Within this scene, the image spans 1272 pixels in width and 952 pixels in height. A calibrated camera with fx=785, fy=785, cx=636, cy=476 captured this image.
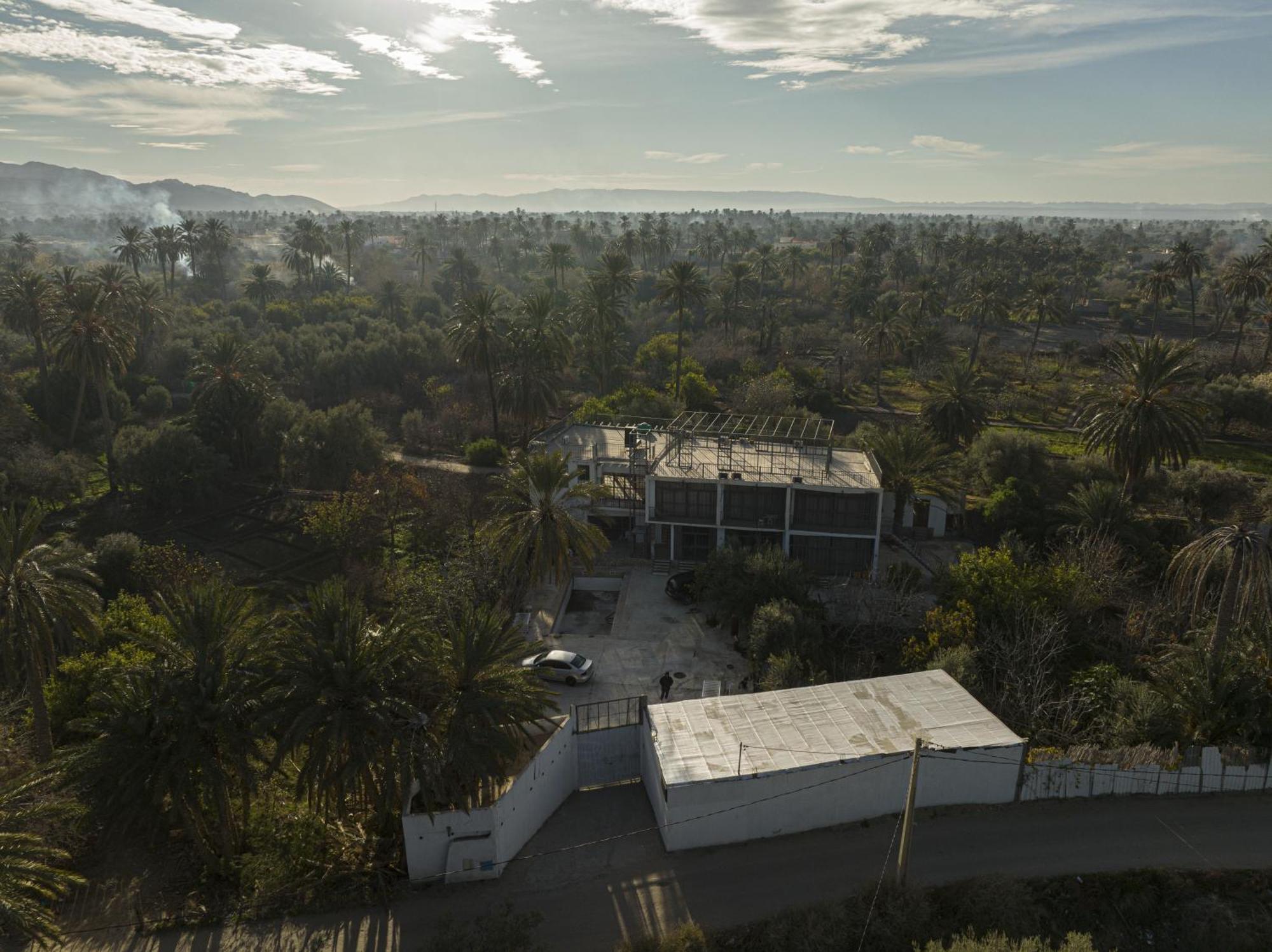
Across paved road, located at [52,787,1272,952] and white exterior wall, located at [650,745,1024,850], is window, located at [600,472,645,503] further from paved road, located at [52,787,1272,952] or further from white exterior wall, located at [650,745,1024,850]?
white exterior wall, located at [650,745,1024,850]

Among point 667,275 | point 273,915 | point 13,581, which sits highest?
point 667,275

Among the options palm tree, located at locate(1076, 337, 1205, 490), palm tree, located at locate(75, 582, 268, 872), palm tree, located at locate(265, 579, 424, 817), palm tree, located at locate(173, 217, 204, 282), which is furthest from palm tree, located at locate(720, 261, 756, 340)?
palm tree, located at locate(75, 582, 268, 872)

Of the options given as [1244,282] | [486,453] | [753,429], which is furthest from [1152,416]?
[1244,282]

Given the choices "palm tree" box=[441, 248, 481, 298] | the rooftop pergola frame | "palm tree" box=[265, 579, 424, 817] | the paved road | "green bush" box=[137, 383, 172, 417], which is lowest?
the paved road

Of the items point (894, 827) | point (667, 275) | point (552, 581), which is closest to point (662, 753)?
point (894, 827)

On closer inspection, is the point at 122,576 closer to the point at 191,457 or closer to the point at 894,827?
the point at 191,457

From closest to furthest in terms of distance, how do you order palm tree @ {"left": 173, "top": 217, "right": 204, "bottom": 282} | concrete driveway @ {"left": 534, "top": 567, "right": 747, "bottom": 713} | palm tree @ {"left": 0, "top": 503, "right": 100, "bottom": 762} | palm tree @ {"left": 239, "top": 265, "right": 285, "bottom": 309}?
palm tree @ {"left": 0, "top": 503, "right": 100, "bottom": 762} < concrete driveway @ {"left": 534, "top": 567, "right": 747, "bottom": 713} < palm tree @ {"left": 239, "top": 265, "right": 285, "bottom": 309} < palm tree @ {"left": 173, "top": 217, "right": 204, "bottom": 282}

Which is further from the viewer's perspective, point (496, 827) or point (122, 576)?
point (122, 576)
